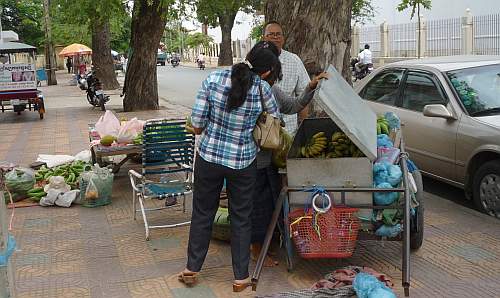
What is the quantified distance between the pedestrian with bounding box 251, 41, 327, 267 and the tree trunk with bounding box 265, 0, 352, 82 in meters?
1.53

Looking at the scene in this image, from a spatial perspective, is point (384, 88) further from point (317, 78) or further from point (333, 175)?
point (333, 175)

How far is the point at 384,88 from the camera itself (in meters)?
7.91

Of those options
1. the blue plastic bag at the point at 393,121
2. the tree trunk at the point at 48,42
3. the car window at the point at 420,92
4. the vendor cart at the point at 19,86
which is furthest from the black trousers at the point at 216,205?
the tree trunk at the point at 48,42

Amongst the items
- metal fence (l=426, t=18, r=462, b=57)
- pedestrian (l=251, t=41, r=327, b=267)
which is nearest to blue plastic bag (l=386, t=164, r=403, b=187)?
pedestrian (l=251, t=41, r=327, b=267)

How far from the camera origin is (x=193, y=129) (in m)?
4.43

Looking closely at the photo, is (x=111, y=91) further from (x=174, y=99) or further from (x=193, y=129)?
(x=193, y=129)

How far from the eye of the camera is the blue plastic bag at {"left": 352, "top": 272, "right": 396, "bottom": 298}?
377 centimetres

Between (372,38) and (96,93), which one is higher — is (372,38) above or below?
above

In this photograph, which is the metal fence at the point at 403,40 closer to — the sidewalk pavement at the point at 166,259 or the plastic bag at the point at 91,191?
the sidewalk pavement at the point at 166,259

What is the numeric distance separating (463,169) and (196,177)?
327 cm

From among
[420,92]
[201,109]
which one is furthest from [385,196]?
[420,92]

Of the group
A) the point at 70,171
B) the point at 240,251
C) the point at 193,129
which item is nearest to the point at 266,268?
the point at 240,251

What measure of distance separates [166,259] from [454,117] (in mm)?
3371

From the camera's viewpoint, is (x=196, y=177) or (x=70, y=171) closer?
(x=196, y=177)
